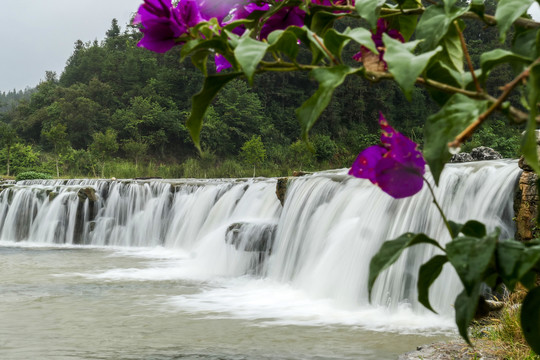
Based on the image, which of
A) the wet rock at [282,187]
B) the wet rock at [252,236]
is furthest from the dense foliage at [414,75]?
the wet rock at [282,187]

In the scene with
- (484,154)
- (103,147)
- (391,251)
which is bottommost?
(391,251)

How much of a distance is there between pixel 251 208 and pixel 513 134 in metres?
33.3

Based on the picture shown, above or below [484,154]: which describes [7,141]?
above

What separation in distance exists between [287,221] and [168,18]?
1026cm

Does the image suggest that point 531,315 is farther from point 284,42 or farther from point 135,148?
point 135,148

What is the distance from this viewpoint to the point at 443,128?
661mm

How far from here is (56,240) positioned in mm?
18094

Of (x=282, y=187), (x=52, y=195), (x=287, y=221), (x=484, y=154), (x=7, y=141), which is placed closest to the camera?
(x=287, y=221)

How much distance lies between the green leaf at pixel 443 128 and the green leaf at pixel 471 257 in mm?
85

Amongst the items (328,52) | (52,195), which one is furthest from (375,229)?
(52,195)

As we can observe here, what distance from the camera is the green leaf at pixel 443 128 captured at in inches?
25.8

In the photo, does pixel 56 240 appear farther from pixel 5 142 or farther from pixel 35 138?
pixel 35 138

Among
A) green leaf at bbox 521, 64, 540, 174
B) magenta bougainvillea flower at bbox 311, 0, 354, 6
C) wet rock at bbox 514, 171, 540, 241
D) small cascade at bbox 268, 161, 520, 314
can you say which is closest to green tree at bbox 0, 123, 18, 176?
small cascade at bbox 268, 161, 520, 314

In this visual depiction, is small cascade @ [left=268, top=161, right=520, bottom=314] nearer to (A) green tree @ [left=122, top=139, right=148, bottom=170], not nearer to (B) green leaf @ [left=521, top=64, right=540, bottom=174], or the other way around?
(B) green leaf @ [left=521, top=64, right=540, bottom=174]
